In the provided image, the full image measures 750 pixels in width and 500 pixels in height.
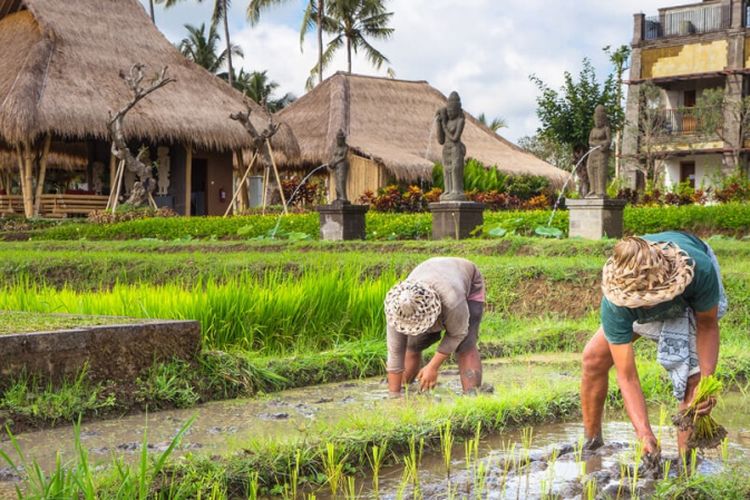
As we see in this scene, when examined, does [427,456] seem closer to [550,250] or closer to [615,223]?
[550,250]

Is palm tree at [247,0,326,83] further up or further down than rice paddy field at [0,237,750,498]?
further up

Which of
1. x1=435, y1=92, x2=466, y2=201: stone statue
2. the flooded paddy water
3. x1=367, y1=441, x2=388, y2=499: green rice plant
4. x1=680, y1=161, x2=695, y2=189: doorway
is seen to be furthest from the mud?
x1=680, y1=161, x2=695, y2=189: doorway

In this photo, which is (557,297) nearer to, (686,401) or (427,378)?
(427,378)

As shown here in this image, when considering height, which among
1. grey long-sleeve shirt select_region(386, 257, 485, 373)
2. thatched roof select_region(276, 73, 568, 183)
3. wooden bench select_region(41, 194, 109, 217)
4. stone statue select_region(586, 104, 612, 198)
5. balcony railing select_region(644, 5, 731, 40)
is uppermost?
balcony railing select_region(644, 5, 731, 40)

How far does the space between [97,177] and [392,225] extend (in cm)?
916

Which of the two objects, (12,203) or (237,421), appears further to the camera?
(12,203)

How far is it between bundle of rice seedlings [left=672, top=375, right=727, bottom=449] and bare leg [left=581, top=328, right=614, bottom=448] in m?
0.31

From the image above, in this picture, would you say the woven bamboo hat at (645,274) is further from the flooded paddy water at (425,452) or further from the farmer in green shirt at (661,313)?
the flooded paddy water at (425,452)

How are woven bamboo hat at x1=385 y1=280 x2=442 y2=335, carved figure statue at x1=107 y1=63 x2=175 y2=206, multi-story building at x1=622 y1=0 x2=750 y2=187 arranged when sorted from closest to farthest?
woven bamboo hat at x1=385 y1=280 x2=442 y2=335, carved figure statue at x1=107 y1=63 x2=175 y2=206, multi-story building at x1=622 y1=0 x2=750 y2=187

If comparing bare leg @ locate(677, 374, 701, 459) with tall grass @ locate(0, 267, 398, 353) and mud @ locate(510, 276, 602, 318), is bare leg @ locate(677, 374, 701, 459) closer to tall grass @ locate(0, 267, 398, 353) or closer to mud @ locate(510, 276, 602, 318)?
tall grass @ locate(0, 267, 398, 353)

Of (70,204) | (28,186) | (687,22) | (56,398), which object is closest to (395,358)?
(56,398)

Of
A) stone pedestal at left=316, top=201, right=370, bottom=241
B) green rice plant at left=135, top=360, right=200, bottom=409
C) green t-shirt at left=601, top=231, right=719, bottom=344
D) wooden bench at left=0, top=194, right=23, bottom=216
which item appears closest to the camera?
green t-shirt at left=601, top=231, right=719, bottom=344

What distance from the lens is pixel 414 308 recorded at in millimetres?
3852

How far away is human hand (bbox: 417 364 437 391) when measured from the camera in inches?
163
